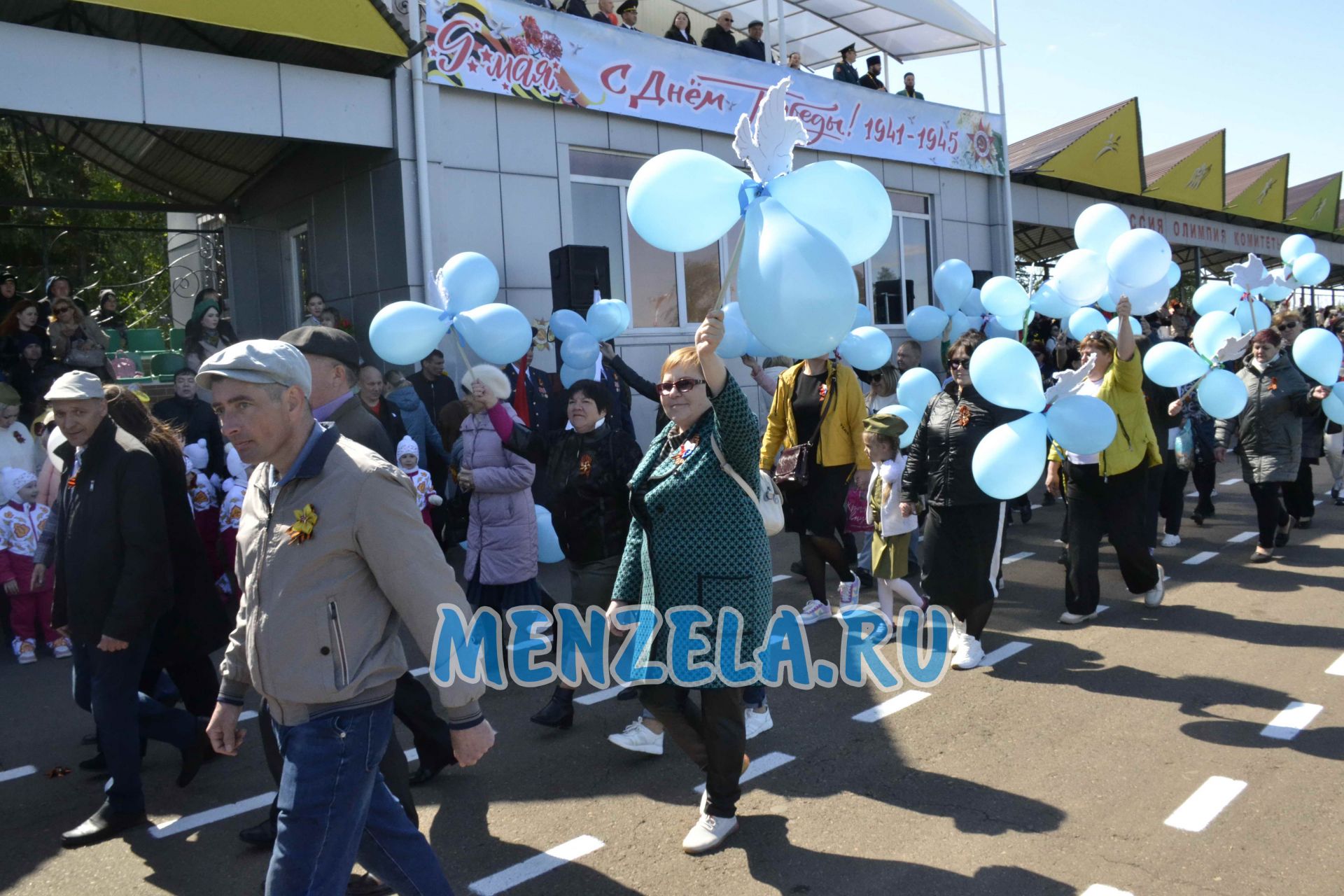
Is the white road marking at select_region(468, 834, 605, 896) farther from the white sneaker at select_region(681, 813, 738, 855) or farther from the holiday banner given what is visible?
the holiday banner

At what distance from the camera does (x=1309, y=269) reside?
32.9 feet

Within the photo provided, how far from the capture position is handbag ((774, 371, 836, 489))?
6.17 meters

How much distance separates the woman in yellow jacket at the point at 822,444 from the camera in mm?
6328

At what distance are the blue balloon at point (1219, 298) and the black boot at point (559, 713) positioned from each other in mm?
6106

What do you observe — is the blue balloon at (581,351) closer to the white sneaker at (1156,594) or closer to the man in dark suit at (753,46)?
the white sneaker at (1156,594)

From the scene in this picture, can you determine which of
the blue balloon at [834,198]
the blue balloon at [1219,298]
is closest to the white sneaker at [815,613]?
the blue balloon at [834,198]

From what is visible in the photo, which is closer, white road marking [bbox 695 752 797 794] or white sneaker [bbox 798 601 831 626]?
white road marking [bbox 695 752 797 794]

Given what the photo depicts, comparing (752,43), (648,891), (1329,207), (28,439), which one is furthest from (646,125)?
(1329,207)

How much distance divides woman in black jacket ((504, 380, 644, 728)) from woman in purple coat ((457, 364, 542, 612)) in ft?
1.39

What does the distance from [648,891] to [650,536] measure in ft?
3.88

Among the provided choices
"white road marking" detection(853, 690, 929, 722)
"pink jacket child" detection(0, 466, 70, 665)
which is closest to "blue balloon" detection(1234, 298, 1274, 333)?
"white road marking" detection(853, 690, 929, 722)

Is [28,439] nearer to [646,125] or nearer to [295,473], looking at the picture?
[295,473]

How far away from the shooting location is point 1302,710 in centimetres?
480

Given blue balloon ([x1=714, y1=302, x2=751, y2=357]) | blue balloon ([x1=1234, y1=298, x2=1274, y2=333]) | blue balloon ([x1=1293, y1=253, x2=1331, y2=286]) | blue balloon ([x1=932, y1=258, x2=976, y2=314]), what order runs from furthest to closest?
blue balloon ([x1=932, y1=258, x2=976, y2=314]) < blue balloon ([x1=1293, y1=253, x2=1331, y2=286]) < blue balloon ([x1=1234, y1=298, x2=1274, y2=333]) < blue balloon ([x1=714, y1=302, x2=751, y2=357])
